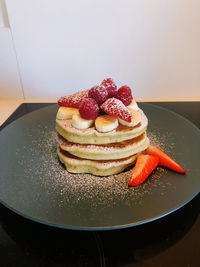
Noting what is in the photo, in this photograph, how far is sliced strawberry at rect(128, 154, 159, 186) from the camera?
99 centimetres

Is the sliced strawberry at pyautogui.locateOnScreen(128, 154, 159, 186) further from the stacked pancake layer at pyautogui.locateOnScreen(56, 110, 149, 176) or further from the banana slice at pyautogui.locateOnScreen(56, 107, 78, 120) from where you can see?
the banana slice at pyautogui.locateOnScreen(56, 107, 78, 120)

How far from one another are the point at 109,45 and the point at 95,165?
1.10 metres

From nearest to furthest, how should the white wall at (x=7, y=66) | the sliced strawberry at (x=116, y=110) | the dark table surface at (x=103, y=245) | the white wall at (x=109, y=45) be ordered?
1. the dark table surface at (x=103, y=245)
2. the sliced strawberry at (x=116, y=110)
3. the white wall at (x=109, y=45)
4. the white wall at (x=7, y=66)

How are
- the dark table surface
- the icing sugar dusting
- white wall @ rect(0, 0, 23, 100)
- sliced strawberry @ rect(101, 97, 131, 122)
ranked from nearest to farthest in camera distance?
the dark table surface → the icing sugar dusting → sliced strawberry @ rect(101, 97, 131, 122) → white wall @ rect(0, 0, 23, 100)

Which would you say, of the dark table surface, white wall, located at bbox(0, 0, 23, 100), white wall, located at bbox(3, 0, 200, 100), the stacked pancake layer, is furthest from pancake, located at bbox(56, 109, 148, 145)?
white wall, located at bbox(0, 0, 23, 100)

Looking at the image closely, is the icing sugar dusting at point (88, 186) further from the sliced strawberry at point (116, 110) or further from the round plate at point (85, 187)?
the sliced strawberry at point (116, 110)

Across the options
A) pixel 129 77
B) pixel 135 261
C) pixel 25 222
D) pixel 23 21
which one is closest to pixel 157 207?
pixel 135 261

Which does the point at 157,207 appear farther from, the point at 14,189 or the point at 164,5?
the point at 164,5

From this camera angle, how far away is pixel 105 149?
1.06 m

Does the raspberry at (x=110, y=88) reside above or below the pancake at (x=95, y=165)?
above

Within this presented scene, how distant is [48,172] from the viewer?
1088 millimetres

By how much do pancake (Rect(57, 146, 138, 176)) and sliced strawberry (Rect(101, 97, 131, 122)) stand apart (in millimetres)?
221

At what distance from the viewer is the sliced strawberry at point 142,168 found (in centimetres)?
99

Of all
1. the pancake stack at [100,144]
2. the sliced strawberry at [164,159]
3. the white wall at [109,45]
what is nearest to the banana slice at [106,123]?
the pancake stack at [100,144]
